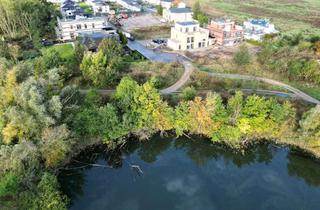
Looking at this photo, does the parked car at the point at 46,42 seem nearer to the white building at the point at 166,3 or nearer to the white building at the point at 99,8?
the white building at the point at 99,8

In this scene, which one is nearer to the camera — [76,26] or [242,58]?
[242,58]

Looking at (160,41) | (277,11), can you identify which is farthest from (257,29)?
(277,11)

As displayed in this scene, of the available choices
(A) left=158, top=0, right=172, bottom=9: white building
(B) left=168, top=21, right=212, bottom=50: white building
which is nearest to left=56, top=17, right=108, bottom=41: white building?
(B) left=168, top=21, right=212, bottom=50: white building

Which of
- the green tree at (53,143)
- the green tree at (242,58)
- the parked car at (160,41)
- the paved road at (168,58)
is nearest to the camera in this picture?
the green tree at (53,143)

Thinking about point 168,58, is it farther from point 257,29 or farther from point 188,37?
point 257,29

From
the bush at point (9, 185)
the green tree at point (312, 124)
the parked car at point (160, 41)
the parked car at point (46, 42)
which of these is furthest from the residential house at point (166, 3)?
the bush at point (9, 185)

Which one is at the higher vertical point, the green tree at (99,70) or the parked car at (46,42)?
the green tree at (99,70)

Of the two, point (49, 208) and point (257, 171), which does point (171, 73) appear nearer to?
point (257, 171)
